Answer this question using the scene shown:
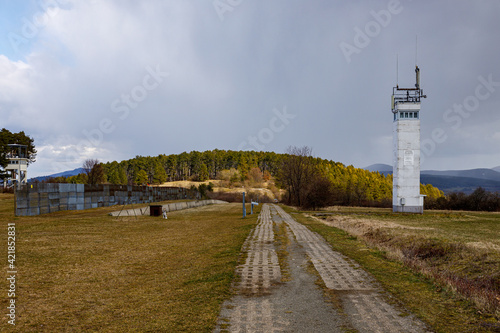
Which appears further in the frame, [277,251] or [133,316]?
[277,251]

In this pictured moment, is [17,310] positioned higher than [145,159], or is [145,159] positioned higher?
[145,159]

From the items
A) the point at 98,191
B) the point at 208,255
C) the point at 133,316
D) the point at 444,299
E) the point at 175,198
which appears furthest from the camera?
the point at 175,198

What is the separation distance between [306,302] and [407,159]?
5275cm

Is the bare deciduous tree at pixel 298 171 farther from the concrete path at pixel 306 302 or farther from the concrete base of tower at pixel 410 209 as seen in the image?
the concrete path at pixel 306 302

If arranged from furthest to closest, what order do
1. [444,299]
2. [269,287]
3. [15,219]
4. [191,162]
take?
1. [191,162]
2. [15,219]
3. [269,287]
4. [444,299]

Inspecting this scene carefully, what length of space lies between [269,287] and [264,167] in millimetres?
189898

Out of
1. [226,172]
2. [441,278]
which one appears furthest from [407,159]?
[226,172]

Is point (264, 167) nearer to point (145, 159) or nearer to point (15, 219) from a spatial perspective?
point (145, 159)

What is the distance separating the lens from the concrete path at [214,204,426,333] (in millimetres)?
5496

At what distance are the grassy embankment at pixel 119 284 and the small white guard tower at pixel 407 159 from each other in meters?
45.0

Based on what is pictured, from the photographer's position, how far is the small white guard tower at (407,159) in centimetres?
5247

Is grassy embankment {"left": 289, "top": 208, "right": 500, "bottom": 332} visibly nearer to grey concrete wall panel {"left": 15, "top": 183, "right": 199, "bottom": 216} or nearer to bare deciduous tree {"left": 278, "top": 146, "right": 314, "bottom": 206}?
grey concrete wall panel {"left": 15, "top": 183, "right": 199, "bottom": 216}

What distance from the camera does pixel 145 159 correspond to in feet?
627

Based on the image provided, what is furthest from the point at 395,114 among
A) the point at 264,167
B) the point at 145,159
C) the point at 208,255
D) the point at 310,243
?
the point at 145,159
